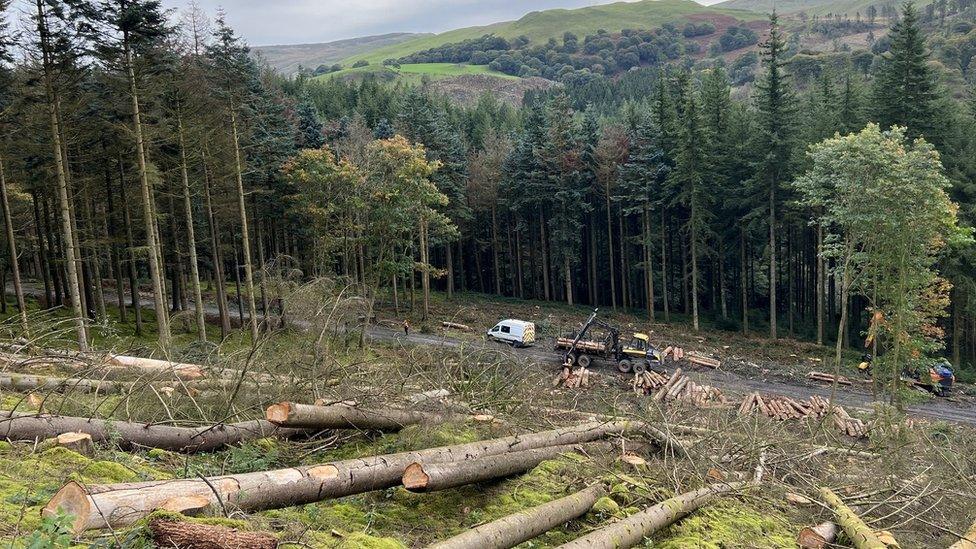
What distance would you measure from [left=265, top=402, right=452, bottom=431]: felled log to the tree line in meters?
3.92

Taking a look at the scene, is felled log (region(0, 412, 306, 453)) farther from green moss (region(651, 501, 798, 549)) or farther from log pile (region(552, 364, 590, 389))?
log pile (region(552, 364, 590, 389))

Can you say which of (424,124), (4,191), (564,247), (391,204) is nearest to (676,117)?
(564,247)

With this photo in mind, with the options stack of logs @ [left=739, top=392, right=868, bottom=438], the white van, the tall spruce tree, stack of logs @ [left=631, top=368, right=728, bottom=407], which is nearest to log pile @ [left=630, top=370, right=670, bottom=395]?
stack of logs @ [left=631, top=368, right=728, bottom=407]

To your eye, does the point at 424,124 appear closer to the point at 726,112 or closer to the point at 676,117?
the point at 676,117

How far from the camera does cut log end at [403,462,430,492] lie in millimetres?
5355

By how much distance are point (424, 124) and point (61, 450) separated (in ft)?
113

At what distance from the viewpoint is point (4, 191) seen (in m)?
19.5

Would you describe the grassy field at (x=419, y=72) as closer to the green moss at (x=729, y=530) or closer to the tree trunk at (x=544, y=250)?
the tree trunk at (x=544, y=250)

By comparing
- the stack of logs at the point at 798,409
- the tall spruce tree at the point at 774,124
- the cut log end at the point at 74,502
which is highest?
the tall spruce tree at the point at 774,124

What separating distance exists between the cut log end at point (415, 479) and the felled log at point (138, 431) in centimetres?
229

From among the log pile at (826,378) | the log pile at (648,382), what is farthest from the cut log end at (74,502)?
the log pile at (826,378)

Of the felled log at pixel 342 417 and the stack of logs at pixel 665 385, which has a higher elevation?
the felled log at pixel 342 417

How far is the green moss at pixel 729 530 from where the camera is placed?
5906 mm

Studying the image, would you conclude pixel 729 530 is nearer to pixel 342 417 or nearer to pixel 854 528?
pixel 854 528
